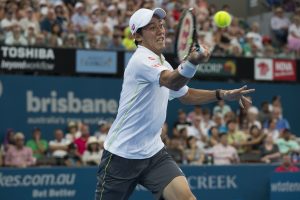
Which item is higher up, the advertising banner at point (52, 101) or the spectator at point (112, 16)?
the spectator at point (112, 16)

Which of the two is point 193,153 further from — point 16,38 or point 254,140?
point 16,38

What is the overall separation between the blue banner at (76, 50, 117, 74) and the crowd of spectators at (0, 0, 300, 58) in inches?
7.4

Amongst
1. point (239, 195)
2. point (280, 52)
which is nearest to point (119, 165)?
point (239, 195)

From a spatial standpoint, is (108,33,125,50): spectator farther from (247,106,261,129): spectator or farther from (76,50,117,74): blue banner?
(247,106,261,129): spectator

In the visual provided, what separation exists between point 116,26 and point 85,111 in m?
2.00

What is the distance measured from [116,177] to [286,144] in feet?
31.8

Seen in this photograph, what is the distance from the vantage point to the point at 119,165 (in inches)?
225

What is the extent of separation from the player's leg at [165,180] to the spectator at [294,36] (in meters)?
12.8

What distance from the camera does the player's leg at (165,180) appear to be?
18.3 feet

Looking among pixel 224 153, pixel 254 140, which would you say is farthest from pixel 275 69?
pixel 224 153

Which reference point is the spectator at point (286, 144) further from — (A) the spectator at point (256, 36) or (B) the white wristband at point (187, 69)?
(B) the white wristband at point (187, 69)

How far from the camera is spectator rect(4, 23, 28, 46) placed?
14055 mm

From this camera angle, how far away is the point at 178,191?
220 inches

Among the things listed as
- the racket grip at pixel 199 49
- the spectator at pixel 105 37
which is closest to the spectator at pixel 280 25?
the spectator at pixel 105 37
